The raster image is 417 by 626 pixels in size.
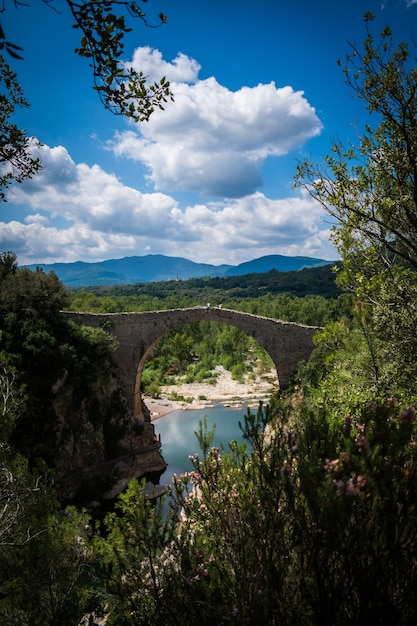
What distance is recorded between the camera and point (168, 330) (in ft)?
60.0

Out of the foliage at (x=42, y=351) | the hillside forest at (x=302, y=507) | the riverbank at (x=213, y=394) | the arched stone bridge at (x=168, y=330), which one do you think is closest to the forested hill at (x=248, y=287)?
the riverbank at (x=213, y=394)

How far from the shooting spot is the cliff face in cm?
1355

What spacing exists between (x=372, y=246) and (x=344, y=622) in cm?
439

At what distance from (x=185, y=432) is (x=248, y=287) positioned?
106 m

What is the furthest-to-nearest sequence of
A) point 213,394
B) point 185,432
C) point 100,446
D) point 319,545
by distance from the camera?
point 213,394 < point 185,432 < point 100,446 < point 319,545

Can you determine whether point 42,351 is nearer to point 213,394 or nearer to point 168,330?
Result: point 168,330

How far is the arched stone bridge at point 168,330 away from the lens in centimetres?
1638

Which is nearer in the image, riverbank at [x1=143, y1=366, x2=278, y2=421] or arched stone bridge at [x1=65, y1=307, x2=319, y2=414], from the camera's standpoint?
arched stone bridge at [x1=65, y1=307, x2=319, y2=414]

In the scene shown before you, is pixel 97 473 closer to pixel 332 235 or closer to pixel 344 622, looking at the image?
pixel 332 235

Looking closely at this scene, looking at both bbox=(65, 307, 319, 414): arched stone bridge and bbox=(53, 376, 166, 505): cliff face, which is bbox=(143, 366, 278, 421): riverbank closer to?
bbox=(65, 307, 319, 414): arched stone bridge

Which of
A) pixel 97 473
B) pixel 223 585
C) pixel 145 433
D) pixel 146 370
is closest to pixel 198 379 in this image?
pixel 146 370

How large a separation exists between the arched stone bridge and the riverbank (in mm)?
7374

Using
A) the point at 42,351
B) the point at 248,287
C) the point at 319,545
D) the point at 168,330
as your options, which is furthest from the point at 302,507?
the point at 248,287

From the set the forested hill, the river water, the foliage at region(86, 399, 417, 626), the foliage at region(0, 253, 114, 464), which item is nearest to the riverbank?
the river water
